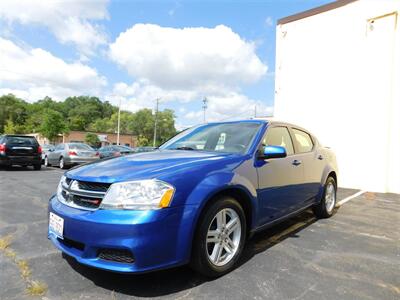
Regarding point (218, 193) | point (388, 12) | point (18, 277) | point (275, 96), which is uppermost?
point (388, 12)

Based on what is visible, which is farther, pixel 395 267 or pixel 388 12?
pixel 388 12

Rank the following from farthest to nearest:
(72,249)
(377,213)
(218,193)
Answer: (377,213), (218,193), (72,249)

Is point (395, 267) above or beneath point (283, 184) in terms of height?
beneath

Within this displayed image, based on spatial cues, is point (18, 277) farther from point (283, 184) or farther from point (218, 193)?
point (283, 184)

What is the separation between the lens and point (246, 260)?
11.0ft

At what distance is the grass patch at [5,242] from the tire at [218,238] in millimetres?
2334

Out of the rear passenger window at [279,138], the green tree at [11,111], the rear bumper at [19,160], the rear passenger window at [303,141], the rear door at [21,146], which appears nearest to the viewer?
the rear passenger window at [279,138]

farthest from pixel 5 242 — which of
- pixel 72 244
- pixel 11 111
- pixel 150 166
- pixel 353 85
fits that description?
pixel 11 111

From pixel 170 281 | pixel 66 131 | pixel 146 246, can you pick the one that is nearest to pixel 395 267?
pixel 170 281

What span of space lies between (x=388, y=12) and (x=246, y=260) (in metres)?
8.77

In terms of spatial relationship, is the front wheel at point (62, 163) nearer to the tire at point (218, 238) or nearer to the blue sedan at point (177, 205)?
the blue sedan at point (177, 205)

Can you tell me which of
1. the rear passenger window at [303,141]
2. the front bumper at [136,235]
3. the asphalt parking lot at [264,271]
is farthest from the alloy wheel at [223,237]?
the rear passenger window at [303,141]

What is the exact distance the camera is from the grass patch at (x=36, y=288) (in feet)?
8.35

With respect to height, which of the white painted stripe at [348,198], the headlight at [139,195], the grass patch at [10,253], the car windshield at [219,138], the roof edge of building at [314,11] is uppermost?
the roof edge of building at [314,11]
